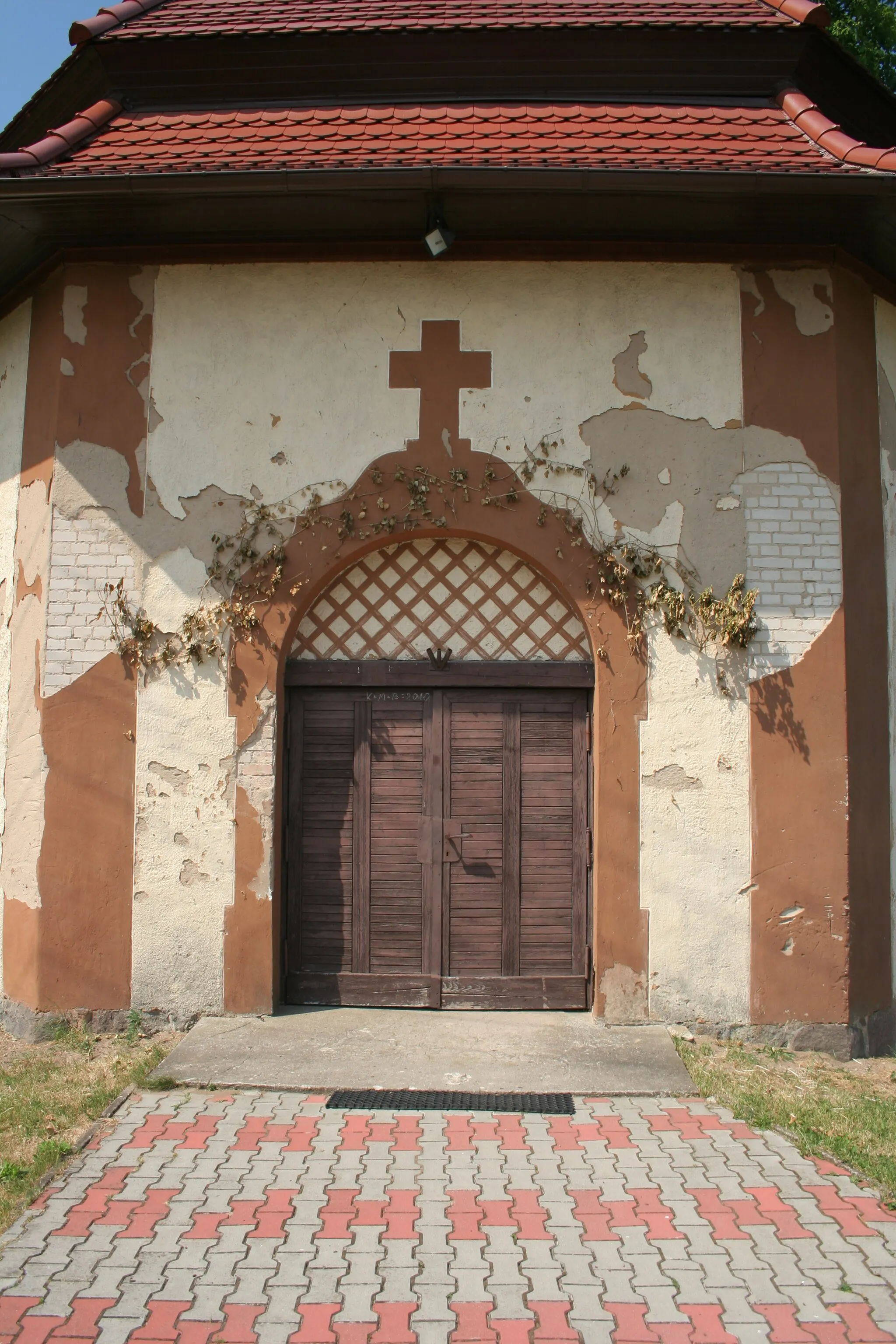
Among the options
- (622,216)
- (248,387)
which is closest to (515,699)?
(248,387)

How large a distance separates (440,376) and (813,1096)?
168 inches

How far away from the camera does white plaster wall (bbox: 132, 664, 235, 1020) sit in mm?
5758

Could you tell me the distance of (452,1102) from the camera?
4832 millimetres

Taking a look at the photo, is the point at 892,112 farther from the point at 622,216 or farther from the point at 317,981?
the point at 317,981

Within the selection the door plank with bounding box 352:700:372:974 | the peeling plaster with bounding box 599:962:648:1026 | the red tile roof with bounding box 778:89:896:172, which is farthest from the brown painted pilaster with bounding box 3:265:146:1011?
the red tile roof with bounding box 778:89:896:172

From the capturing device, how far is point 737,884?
565cm

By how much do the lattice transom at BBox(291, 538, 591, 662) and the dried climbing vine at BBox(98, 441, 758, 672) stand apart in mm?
256

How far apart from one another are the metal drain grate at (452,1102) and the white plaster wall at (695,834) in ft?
3.37

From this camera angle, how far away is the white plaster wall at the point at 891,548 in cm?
597

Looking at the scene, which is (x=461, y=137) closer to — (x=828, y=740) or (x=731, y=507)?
(x=731, y=507)

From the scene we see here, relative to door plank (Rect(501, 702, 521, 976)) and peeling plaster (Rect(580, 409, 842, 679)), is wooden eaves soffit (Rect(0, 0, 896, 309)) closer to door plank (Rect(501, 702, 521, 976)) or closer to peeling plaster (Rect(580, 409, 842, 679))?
peeling plaster (Rect(580, 409, 842, 679))

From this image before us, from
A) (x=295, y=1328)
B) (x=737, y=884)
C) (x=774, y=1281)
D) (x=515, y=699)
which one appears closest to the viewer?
(x=295, y=1328)

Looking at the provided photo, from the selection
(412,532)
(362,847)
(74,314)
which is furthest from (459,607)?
(74,314)

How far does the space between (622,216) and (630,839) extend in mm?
3458
